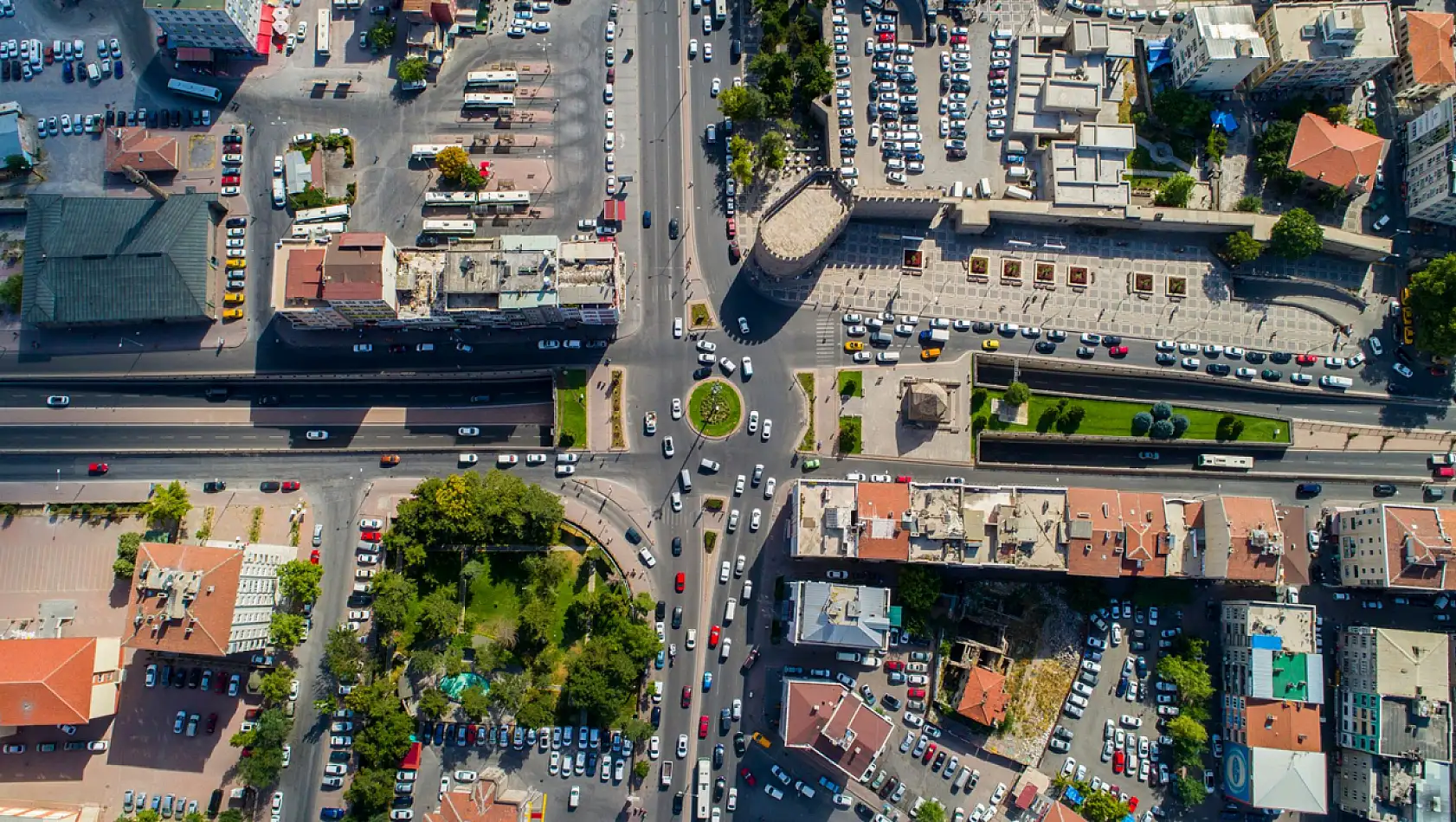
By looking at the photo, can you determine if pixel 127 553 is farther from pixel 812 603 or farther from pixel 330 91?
pixel 812 603

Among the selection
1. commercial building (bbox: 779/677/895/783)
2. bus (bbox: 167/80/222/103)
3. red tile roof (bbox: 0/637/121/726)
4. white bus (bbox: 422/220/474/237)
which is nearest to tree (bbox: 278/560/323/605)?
red tile roof (bbox: 0/637/121/726)

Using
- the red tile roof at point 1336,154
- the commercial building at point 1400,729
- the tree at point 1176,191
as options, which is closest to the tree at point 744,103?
the tree at point 1176,191

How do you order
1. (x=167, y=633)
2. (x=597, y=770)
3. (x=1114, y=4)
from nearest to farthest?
(x=167, y=633), (x=597, y=770), (x=1114, y=4)

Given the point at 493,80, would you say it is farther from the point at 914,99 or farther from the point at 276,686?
the point at 276,686

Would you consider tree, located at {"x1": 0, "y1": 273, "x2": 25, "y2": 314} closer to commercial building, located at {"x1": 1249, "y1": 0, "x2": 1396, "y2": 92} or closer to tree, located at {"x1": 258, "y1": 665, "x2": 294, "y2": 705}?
tree, located at {"x1": 258, "y1": 665, "x2": 294, "y2": 705}

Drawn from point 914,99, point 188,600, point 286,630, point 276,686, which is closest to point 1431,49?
point 914,99

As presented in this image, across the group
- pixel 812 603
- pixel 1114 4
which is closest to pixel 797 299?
pixel 812 603
